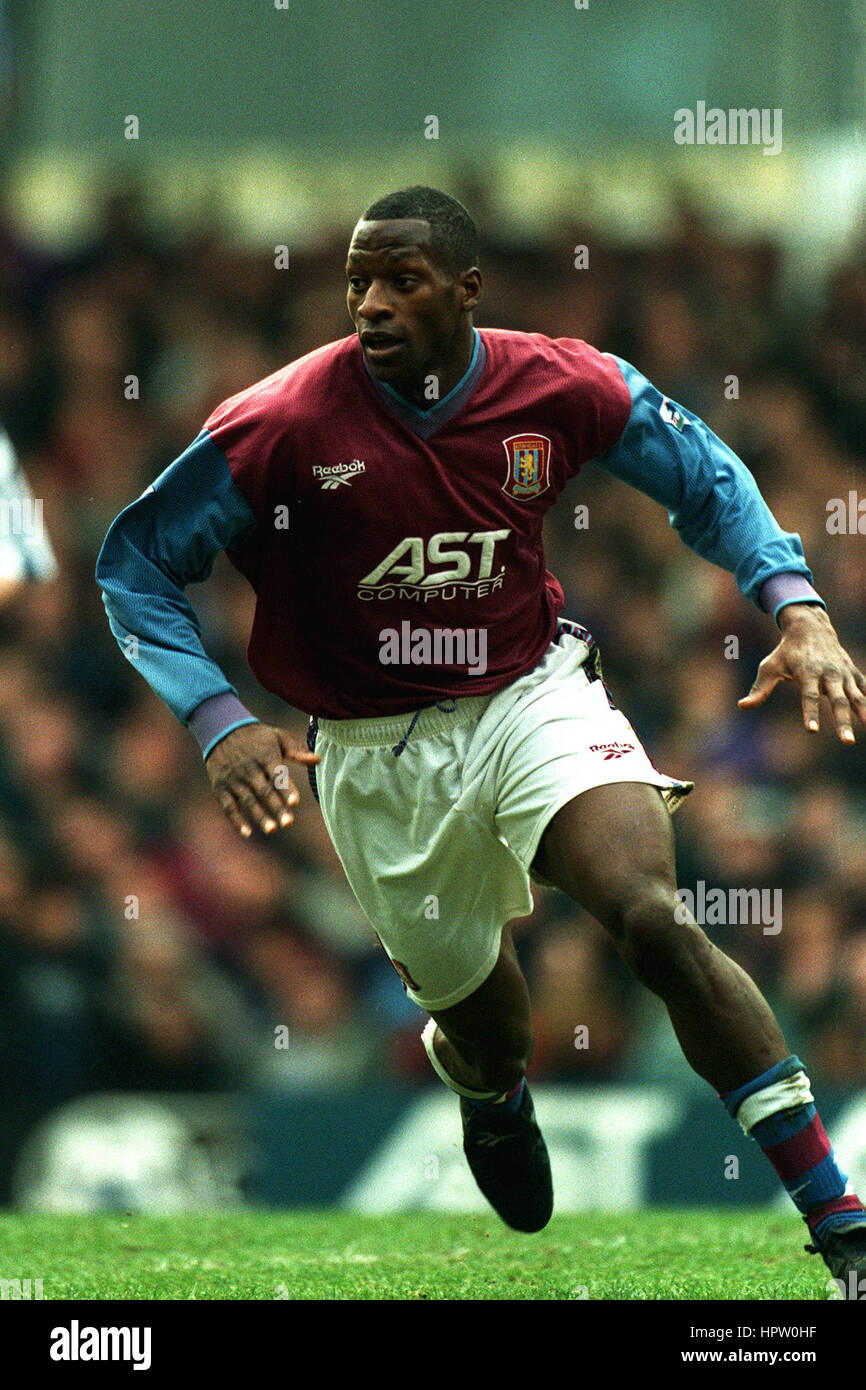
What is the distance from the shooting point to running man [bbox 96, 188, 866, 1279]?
4.34 m

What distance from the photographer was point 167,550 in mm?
4711

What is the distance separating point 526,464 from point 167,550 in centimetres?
91

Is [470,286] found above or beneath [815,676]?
above

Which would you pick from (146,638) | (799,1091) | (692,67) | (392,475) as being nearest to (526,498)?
(392,475)

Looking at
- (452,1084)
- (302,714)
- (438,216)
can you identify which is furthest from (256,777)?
(302,714)

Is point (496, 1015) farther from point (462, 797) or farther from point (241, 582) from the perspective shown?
point (241, 582)

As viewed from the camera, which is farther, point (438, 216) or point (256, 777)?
point (438, 216)

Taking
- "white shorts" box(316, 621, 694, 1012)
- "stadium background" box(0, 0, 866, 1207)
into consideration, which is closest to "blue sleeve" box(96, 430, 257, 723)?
"white shorts" box(316, 621, 694, 1012)

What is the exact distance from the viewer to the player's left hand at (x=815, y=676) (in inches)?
172

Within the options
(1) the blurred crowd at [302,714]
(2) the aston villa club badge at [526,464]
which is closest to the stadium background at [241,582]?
(1) the blurred crowd at [302,714]

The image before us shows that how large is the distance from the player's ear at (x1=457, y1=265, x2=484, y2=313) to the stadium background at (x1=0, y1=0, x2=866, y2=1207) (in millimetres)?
4242

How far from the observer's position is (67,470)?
417 inches

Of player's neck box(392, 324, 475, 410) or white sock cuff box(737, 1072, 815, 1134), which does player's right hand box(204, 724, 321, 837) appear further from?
white sock cuff box(737, 1072, 815, 1134)

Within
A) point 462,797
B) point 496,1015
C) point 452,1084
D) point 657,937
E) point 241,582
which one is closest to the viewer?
point 657,937
